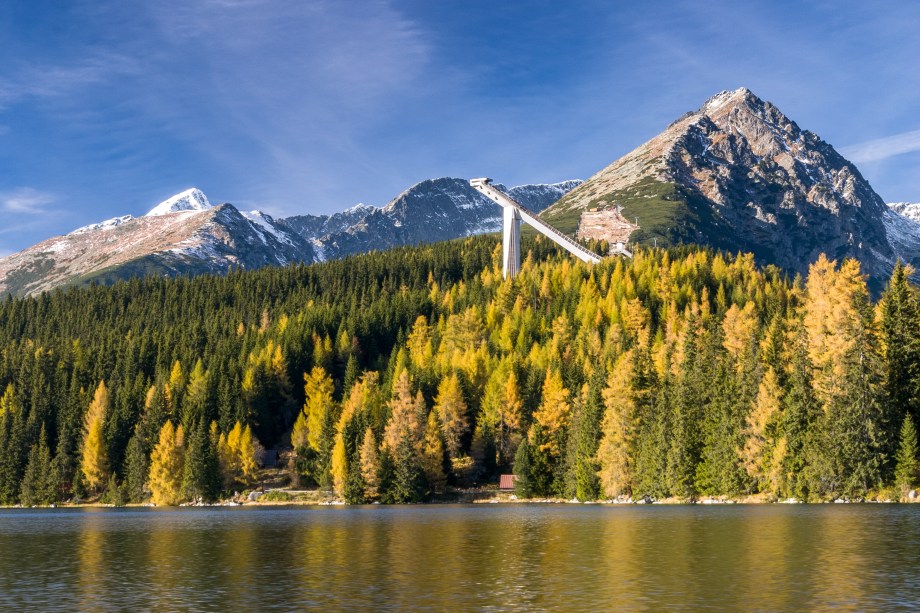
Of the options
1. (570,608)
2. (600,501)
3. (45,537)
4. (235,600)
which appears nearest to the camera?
(570,608)

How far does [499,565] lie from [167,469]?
114m

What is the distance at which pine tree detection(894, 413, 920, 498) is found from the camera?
87.4m

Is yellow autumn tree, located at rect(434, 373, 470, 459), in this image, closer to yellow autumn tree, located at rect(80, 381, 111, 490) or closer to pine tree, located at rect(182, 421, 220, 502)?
pine tree, located at rect(182, 421, 220, 502)

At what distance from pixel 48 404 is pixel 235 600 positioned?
168m

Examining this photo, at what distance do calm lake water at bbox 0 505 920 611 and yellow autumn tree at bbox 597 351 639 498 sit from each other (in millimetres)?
32462

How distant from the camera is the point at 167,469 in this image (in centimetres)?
14975

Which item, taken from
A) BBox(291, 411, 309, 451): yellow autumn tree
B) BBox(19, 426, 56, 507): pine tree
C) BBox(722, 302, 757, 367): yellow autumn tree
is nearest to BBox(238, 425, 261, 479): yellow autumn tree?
BBox(291, 411, 309, 451): yellow autumn tree

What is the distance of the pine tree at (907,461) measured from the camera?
8744 centimetres

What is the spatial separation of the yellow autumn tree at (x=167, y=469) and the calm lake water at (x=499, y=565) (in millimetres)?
69438

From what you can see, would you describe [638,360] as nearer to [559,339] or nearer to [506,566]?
[559,339]

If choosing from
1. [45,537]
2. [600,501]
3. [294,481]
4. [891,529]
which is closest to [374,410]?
[294,481]

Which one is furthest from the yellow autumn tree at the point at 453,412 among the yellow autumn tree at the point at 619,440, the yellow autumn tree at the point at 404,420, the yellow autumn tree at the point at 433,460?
the yellow autumn tree at the point at 619,440

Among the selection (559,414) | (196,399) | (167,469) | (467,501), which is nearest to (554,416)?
(559,414)

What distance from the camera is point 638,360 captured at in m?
122
